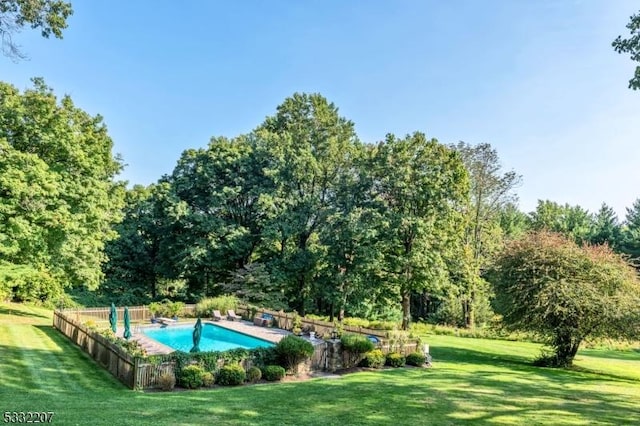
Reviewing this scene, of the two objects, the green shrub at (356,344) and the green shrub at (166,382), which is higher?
the green shrub at (356,344)

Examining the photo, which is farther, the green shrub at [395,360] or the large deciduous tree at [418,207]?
the large deciduous tree at [418,207]

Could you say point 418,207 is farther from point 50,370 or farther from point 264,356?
point 50,370

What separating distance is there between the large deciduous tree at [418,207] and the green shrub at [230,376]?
15.5 m

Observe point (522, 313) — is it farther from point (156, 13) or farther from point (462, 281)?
point (156, 13)

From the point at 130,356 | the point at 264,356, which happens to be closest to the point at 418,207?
the point at 264,356

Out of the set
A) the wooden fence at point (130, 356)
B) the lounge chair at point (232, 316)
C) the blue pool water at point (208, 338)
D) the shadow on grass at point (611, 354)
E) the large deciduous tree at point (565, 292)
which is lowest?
the shadow on grass at point (611, 354)

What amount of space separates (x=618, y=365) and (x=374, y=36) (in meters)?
19.1

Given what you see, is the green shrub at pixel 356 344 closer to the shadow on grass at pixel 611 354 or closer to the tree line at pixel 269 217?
the tree line at pixel 269 217

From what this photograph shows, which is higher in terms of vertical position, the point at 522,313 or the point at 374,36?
the point at 374,36

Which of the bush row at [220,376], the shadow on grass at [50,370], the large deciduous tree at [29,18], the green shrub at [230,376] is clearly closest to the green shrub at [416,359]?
the bush row at [220,376]

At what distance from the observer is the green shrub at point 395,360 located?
1605 cm

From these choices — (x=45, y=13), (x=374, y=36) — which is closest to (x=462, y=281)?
(x=374, y=36)

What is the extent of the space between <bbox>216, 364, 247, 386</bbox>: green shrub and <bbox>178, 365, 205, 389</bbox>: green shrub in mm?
658

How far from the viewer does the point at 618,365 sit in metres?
20.7
